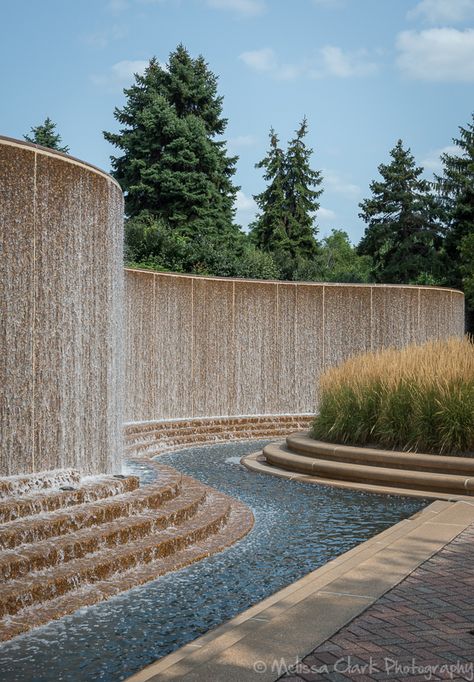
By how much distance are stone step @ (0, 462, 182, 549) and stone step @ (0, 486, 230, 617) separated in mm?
325

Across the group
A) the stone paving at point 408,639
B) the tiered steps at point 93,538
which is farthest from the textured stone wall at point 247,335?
the stone paving at point 408,639

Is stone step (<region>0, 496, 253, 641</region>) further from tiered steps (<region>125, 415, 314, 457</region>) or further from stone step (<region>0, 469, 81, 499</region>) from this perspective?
tiered steps (<region>125, 415, 314, 457</region>)

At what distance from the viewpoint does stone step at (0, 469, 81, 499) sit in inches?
252

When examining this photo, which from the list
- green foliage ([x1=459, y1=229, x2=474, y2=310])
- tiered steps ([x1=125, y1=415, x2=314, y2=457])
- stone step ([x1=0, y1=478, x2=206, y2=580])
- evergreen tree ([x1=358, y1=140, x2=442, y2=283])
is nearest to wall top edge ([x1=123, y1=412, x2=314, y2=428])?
tiered steps ([x1=125, y1=415, x2=314, y2=457])

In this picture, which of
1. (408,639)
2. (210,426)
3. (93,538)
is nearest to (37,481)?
(93,538)

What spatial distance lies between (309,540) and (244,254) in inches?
1155

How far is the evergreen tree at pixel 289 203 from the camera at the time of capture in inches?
1751

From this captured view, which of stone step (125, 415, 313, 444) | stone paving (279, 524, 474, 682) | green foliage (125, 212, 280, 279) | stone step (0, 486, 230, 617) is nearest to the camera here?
stone paving (279, 524, 474, 682)

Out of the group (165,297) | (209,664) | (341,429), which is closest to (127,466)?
(341,429)

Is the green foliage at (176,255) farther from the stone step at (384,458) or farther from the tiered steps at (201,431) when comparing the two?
the stone step at (384,458)

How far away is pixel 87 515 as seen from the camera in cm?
611

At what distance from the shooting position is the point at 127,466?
914 cm

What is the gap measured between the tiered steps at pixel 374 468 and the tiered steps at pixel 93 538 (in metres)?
2.29

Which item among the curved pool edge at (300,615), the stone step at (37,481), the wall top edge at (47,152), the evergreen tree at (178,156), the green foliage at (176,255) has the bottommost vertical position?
the curved pool edge at (300,615)
